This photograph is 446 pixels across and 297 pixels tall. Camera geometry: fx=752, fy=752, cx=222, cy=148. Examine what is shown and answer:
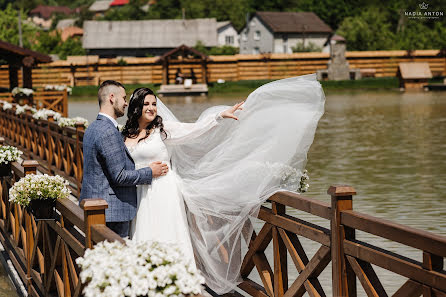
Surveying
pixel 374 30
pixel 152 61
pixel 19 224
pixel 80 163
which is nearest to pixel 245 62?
pixel 152 61

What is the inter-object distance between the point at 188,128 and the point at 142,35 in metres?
69.7

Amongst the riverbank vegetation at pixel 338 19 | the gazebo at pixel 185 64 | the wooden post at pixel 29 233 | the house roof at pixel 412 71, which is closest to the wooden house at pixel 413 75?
the house roof at pixel 412 71

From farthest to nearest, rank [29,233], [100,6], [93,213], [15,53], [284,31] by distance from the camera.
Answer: [100,6] → [284,31] → [15,53] → [29,233] → [93,213]

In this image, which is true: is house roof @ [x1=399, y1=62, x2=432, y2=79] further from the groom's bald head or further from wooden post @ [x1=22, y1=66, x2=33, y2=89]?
the groom's bald head

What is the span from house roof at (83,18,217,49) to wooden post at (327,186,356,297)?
6867cm

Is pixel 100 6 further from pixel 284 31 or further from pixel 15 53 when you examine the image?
pixel 15 53

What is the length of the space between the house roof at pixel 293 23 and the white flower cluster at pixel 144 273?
7601cm

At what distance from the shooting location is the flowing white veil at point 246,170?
5668 millimetres

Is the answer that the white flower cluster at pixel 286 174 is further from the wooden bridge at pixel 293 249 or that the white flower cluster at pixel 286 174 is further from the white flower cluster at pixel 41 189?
the white flower cluster at pixel 41 189

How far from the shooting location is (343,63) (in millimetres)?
53812

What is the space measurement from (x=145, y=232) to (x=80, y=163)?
6037mm

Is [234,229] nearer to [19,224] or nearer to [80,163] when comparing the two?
[19,224]

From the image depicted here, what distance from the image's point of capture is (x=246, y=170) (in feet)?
18.9

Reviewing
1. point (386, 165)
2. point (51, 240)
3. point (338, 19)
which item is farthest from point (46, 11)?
point (51, 240)
